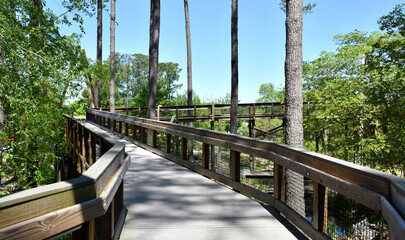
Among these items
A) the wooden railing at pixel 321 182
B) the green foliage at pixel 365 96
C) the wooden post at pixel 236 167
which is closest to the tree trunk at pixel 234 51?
the green foliage at pixel 365 96

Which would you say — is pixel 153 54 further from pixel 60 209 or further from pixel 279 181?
pixel 60 209

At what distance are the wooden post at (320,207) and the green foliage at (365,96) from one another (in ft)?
A: 47.2

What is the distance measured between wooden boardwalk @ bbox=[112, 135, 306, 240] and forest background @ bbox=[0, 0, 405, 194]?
4.62m

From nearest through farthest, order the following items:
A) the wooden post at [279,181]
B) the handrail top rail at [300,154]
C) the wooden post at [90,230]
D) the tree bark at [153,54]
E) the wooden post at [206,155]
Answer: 1. the wooden post at [90,230]
2. the handrail top rail at [300,154]
3. the wooden post at [279,181]
4. the wooden post at [206,155]
5. the tree bark at [153,54]

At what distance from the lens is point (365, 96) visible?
61.2 ft

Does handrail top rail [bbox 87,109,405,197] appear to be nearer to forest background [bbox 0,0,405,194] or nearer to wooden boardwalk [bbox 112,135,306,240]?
wooden boardwalk [bbox 112,135,306,240]

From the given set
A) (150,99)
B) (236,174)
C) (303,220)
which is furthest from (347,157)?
(303,220)

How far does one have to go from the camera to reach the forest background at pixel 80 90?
8.06 metres

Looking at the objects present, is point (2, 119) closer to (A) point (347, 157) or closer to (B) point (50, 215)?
(B) point (50, 215)

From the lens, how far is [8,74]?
7.61m

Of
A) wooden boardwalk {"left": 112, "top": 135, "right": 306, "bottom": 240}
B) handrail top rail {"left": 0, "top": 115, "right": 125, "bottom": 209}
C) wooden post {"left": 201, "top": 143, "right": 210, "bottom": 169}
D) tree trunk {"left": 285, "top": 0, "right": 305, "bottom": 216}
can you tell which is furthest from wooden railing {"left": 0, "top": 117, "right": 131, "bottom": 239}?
tree trunk {"left": 285, "top": 0, "right": 305, "bottom": 216}

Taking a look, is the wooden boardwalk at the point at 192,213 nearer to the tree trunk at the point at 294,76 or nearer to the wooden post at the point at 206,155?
the wooden post at the point at 206,155

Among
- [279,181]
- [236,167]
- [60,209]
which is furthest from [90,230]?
[236,167]

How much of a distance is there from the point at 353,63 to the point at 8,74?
64.1 ft
